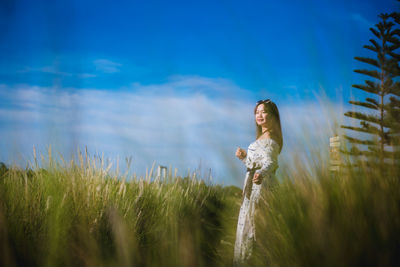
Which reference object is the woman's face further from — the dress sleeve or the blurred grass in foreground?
the blurred grass in foreground

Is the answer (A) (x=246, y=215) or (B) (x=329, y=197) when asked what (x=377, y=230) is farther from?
(A) (x=246, y=215)

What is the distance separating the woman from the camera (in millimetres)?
3559

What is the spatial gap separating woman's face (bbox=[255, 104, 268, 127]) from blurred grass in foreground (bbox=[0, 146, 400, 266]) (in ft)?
2.74

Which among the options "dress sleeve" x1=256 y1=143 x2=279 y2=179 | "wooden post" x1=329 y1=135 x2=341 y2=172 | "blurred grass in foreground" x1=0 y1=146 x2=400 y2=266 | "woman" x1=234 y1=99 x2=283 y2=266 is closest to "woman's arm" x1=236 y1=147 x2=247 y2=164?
"woman" x1=234 y1=99 x2=283 y2=266

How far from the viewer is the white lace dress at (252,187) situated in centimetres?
356

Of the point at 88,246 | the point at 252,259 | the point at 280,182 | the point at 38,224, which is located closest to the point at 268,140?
the point at 280,182

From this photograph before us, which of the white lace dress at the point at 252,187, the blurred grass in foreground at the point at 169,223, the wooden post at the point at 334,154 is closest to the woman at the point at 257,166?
the white lace dress at the point at 252,187

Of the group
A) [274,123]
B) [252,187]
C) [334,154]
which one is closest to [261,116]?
[274,123]

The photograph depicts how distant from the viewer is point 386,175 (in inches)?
91.3

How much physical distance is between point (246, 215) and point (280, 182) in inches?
33.2

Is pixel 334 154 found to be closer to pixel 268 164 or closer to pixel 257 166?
pixel 268 164

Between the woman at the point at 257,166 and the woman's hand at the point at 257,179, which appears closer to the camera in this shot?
the woman's hand at the point at 257,179

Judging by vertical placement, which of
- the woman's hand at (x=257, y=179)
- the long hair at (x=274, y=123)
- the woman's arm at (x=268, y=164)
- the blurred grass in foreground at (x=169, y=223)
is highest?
the long hair at (x=274, y=123)

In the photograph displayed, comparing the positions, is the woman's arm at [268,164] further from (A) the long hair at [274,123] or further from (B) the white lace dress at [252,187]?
(A) the long hair at [274,123]
